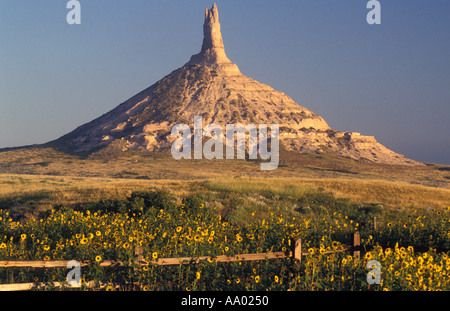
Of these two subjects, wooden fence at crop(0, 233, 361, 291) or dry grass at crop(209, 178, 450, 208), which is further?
dry grass at crop(209, 178, 450, 208)

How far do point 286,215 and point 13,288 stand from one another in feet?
51.3

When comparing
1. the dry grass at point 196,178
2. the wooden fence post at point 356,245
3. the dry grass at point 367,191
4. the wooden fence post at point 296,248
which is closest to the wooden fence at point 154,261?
the wooden fence post at point 296,248

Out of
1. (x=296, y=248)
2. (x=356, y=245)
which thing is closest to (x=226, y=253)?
(x=296, y=248)

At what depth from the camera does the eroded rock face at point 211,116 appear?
479ft

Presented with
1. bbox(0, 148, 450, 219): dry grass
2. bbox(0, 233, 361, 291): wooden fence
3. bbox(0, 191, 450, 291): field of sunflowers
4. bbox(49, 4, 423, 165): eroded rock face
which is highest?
bbox(49, 4, 423, 165): eroded rock face

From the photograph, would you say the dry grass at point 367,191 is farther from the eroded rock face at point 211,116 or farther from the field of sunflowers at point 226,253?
the eroded rock face at point 211,116

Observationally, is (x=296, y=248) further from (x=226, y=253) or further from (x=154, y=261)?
(x=154, y=261)

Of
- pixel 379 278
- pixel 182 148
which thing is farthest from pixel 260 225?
pixel 182 148

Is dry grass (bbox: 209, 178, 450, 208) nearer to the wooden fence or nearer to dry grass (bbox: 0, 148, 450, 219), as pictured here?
dry grass (bbox: 0, 148, 450, 219)

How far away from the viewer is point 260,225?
1396 centimetres

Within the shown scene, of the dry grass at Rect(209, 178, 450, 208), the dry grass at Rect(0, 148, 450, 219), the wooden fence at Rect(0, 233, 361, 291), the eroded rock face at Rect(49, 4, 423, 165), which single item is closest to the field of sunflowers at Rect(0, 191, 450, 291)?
the wooden fence at Rect(0, 233, 361, 291)

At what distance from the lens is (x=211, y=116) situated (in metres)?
156

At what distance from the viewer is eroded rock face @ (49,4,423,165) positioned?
479 feet
